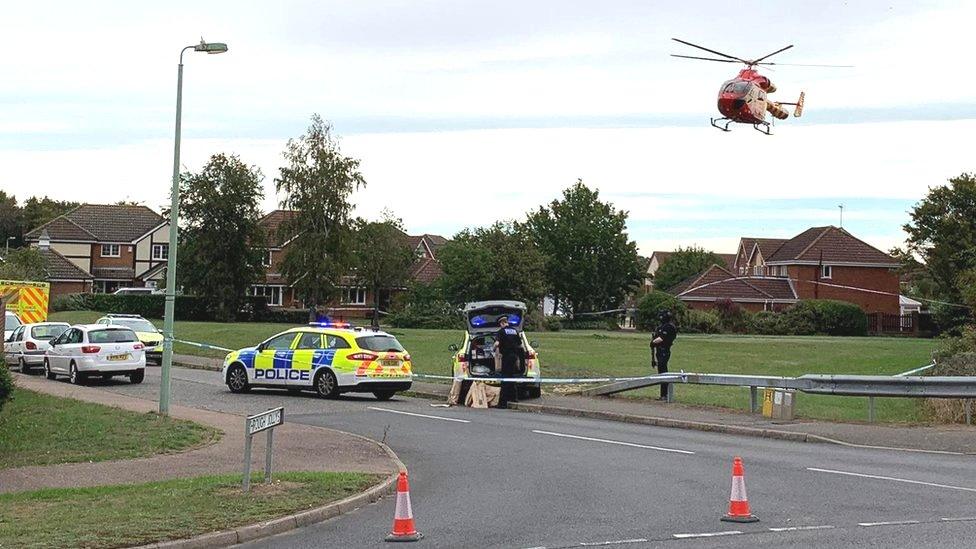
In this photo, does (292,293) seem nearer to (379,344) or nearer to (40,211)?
(40,211)

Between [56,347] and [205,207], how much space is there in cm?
5541

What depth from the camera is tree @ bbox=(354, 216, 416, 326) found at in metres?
79.6

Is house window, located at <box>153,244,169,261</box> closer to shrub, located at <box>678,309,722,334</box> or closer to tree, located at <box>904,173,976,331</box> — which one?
shrub, located at <box>678,309,722,334</box>

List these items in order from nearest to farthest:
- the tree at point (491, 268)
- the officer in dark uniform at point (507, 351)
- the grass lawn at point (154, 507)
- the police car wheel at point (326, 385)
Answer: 1. the grass lawn at point (154, 507)
2. the officer in dark uniform at point (507, 351)
3. the police car wheel at point (326, 385)
4. the tree at point (491, 268)

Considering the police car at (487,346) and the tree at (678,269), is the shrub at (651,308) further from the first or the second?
the police car at (487,346)

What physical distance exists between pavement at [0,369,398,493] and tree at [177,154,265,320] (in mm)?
64734

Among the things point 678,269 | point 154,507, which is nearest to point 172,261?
point 154,507

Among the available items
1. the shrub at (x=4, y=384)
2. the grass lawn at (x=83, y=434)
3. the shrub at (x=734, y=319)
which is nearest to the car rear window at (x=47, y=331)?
the grass lawn at (x=83, y=434)

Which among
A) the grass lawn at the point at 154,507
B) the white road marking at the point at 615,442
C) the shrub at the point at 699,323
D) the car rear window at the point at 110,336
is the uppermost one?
the shrub at the point at 699,323

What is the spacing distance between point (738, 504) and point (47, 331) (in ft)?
91.2

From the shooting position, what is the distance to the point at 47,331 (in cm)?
3434

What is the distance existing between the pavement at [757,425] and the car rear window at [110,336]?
11.0 metres

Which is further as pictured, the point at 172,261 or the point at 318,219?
the point at 318,219

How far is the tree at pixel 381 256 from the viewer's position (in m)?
79.6
